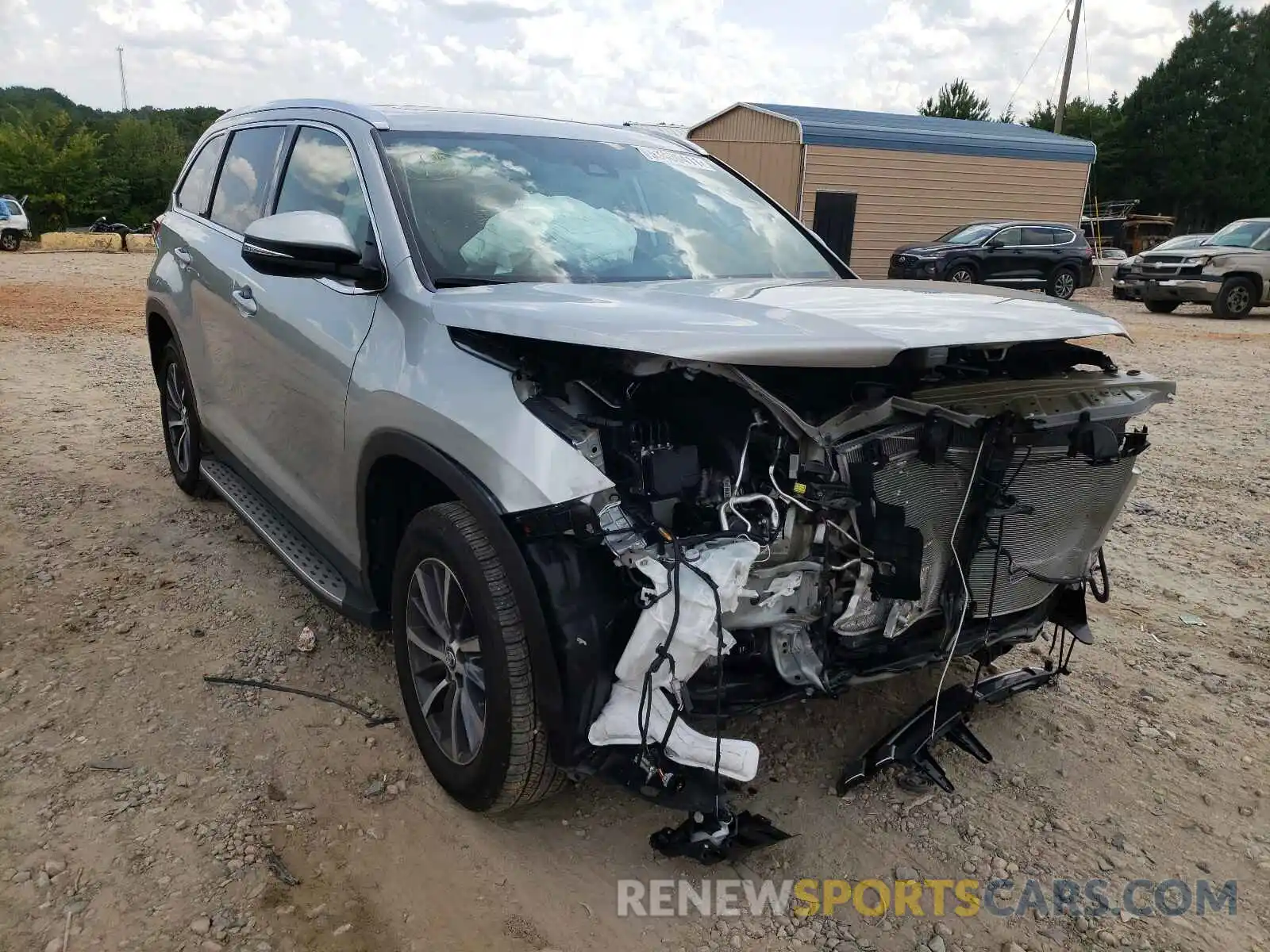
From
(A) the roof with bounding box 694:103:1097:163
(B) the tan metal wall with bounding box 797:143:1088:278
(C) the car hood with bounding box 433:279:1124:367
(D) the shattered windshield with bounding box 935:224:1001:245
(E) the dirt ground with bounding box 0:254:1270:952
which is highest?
(A) the roof with bounding box 694:103:1097:163

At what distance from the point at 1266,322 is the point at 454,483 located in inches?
694

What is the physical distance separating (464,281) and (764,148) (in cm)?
2090

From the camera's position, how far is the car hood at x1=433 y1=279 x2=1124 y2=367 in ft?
6.61

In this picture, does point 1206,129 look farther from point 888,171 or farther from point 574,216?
point 574,216

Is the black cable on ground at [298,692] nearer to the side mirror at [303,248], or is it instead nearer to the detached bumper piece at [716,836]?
the detached bumper piece at [716,836]

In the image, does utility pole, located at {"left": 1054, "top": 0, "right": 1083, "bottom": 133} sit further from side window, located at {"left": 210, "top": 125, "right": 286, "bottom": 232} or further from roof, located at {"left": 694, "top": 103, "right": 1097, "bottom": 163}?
side window, located at {"left": 210, "top": 125, "right": 286, "bottom": 232}

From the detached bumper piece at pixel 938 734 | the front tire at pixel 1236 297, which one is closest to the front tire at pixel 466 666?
the detached bumper piece at pixel 938 734

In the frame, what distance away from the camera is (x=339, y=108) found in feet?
11.1

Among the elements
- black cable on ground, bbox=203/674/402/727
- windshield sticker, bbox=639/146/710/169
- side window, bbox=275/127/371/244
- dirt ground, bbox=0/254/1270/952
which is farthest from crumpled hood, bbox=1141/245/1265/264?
black cable on ground, bbox=203/674/402/727

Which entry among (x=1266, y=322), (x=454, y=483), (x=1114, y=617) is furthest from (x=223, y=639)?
(x=1266, y=322)

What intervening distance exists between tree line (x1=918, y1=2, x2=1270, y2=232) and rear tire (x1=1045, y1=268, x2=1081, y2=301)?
108ft

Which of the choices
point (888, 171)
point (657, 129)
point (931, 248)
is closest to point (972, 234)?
point (931, 248)

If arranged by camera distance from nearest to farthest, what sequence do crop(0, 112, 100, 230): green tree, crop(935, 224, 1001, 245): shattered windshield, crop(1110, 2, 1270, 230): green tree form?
crop(935, 224, 1001, 245): shattered windshield < crop(0, 112, 100, 230): green tree < crop(1110, 2, 1270, 230): green tree

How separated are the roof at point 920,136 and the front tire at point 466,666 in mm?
20027
